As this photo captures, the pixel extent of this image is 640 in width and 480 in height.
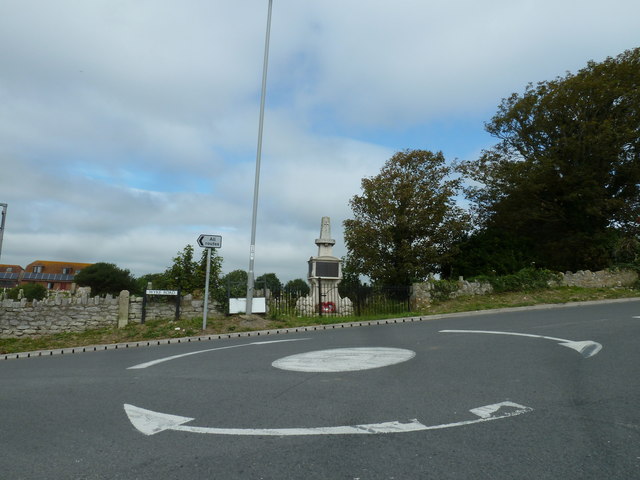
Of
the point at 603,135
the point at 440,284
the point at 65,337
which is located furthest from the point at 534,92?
the point at 65,337

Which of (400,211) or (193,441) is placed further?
(400,211)

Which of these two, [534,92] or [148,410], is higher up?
[534,92]

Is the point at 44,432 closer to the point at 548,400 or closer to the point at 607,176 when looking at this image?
the point at 548,400

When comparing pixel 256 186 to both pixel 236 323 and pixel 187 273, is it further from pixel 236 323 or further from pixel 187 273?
pixel 187 273

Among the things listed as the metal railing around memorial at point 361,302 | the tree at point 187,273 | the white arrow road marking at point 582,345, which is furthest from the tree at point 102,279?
the white arrow road marking at point 582,345

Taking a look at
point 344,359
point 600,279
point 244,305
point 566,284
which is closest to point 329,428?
point 344,359

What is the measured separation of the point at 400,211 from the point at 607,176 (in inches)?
537

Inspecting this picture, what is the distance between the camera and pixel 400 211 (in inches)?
1273

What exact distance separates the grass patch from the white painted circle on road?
7.09m

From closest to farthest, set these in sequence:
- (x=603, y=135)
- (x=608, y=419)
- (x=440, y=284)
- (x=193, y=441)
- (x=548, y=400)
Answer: (x=193, y=441), (x=608, y=419), (x=548, y=400), (x=440, y=284), (x=603, y=135)

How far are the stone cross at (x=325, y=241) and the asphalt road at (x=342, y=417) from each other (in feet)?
54.0

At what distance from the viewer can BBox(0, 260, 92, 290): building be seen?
11756cm

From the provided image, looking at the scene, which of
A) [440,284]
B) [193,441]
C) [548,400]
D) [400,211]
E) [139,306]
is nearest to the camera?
[193,441]

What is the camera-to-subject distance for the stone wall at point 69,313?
1842 cm
